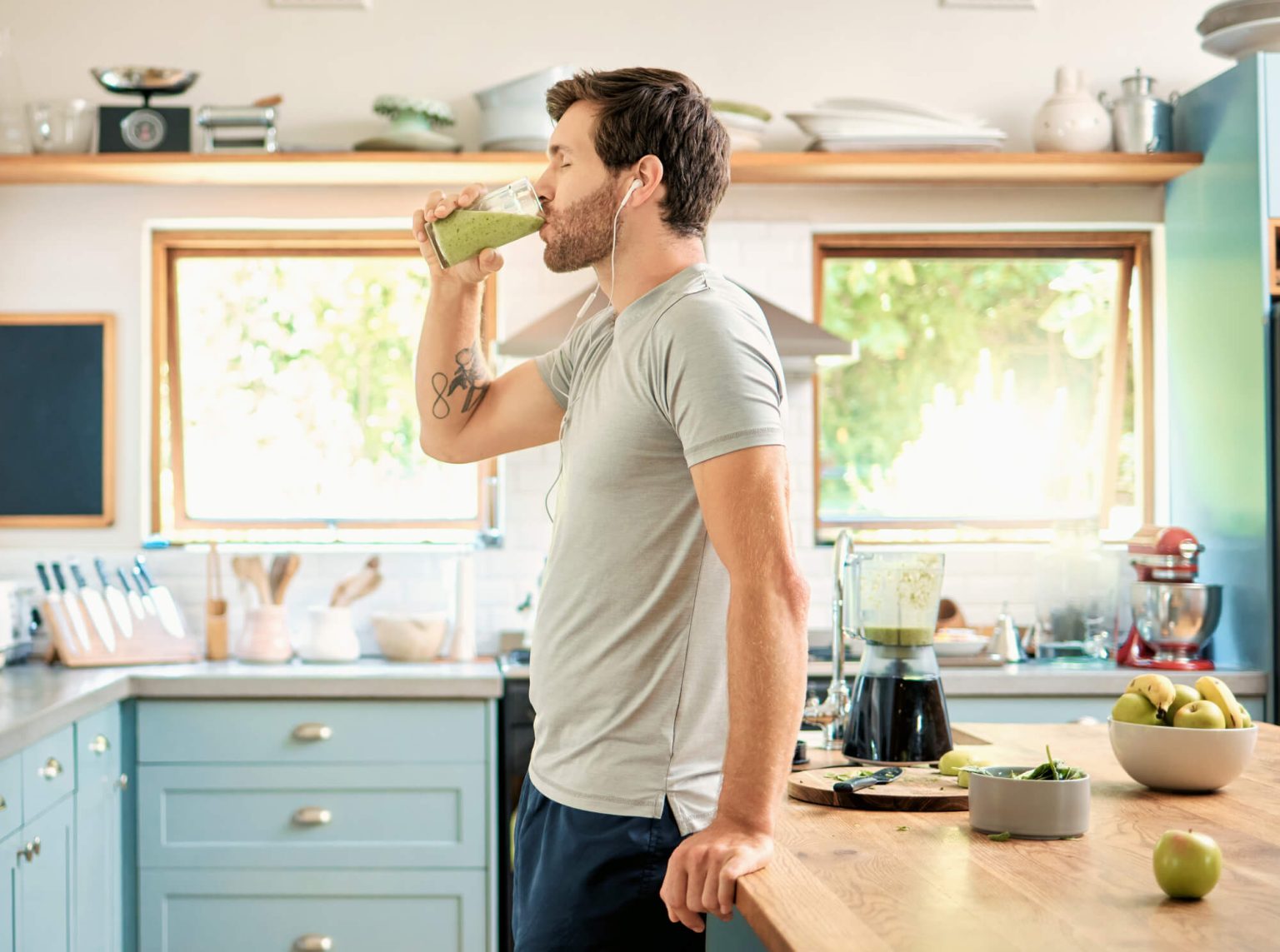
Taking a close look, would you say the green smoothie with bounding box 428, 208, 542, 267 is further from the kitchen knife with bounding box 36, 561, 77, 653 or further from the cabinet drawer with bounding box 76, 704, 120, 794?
the kitchen knife with bounding box 36, 561, 77, 653

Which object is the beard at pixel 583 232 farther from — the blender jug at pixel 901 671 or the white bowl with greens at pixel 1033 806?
the white bowl with greens at pixel 1033 806

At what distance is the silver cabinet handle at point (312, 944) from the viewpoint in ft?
10.8

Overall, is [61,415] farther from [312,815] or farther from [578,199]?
[578,199]

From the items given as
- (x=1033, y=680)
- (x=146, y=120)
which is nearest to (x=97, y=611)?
(x=146, y=120)

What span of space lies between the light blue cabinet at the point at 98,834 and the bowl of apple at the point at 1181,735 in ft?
7.40

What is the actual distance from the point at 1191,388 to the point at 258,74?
2.90m

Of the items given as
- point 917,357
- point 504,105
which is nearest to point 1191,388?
point 917,357

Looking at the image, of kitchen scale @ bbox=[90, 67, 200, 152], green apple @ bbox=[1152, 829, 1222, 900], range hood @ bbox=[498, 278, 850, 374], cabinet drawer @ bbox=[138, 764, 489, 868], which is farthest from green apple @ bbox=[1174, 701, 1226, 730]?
kitchen scale @ bbox=[90, 67, 200, 152]

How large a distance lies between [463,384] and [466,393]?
0.05 feet

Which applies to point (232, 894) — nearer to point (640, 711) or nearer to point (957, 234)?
point (640, 711)

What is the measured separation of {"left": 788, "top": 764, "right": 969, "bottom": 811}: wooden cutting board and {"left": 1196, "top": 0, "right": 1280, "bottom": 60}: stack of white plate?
2.76 meters

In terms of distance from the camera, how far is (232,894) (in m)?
3.32

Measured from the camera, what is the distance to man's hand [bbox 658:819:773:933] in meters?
1.30

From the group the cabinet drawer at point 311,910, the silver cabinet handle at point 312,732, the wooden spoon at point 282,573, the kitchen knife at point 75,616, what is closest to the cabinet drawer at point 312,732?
the silver cabinet handle at point 312,732
